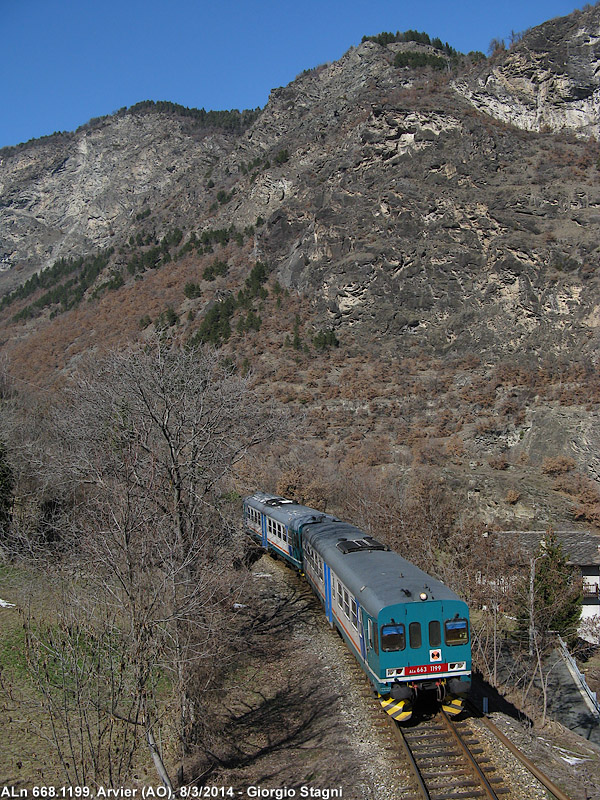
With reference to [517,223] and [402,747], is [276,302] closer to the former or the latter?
[517,223]

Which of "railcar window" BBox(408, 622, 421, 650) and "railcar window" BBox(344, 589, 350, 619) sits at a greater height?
"railcar window" BBox(408, 622, 421, 650)

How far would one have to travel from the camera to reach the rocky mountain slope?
39125 mm

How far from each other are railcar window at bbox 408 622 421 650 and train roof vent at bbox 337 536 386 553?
11.4 feet

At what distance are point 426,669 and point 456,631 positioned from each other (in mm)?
834

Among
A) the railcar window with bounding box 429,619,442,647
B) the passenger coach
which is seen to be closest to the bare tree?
the passenger coach

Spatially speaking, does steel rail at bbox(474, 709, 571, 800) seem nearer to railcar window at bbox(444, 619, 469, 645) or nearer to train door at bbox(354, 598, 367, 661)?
railcar window at bbox(444, 619, 469, 645)

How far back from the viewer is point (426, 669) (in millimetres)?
9531

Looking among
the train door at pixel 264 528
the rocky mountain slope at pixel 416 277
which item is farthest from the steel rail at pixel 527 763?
the rocky mountain slope at pixel 416 277

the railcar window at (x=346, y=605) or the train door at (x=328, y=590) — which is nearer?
the railcar window at (x=346, y=605)

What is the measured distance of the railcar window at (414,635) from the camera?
31.1ft

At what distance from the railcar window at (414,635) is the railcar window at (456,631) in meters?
0.54

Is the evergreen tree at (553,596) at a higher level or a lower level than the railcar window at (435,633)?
lower

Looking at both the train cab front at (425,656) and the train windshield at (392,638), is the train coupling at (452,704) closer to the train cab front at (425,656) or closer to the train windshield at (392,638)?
the train cab front at (425,656)

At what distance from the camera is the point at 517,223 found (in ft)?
168
